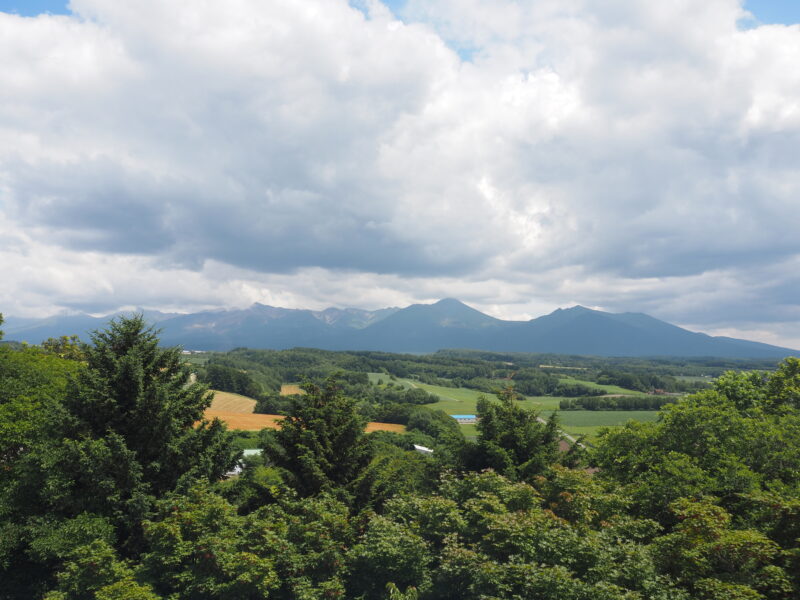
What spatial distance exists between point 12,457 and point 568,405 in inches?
4670

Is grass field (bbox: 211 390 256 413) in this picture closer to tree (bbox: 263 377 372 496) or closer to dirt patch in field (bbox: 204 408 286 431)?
dirt patch in field (bbox: 204 408 286 431)

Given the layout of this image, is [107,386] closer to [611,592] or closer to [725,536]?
[611,592]

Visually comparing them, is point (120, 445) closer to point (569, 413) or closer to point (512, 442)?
point (512, 442)

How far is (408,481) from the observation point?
22.2 metres

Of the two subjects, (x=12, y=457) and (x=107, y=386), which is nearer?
(x=107, y=386)

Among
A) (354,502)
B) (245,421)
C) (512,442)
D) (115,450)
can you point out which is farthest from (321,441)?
(245,421)

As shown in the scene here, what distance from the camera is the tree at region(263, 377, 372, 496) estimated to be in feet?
62.5

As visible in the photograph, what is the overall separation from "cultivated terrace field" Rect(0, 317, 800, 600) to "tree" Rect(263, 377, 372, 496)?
90mm

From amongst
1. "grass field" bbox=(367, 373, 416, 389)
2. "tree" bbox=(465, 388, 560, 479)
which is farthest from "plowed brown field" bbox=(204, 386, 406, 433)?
"grass field" bbox=(367, 373, 416, 389)

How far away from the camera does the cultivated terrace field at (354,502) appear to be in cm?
1098

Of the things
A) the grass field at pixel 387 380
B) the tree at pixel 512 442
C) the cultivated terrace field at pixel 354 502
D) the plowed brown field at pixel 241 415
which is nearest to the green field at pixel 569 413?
the grass field at pixel 387 380

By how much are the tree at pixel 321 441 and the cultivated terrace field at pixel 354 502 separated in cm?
9

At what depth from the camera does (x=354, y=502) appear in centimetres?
1897

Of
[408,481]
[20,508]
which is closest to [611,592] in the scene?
[408,481]
